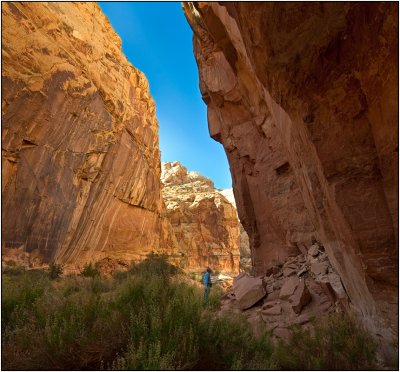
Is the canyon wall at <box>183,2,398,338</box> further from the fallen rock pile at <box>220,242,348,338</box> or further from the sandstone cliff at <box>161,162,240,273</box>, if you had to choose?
the sandstone cliff at <box>161,162,240,273</box>

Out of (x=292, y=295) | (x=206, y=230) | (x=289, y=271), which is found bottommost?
(x=292, y=295)

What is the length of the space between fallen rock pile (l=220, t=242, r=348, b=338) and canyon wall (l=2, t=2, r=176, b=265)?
34.9 feet

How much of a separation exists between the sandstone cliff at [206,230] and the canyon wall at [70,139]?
18448mm

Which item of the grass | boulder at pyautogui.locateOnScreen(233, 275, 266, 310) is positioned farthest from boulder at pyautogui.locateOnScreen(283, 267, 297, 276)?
the grass

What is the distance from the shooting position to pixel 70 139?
15234mm

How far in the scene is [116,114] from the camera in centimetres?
1878

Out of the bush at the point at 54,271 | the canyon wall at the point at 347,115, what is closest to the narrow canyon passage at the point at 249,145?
the canyon wall at the point at 347,115

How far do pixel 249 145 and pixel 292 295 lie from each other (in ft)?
20.2

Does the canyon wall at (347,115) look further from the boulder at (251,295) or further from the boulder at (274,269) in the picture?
the boulder at (274,269)

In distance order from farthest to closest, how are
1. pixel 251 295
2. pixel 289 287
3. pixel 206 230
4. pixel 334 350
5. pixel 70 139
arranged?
pixel 206 230, pixel 70 139, pixel 251 295, pixel 289 287, pixel 334 350

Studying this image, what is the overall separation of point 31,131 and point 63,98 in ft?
8.94

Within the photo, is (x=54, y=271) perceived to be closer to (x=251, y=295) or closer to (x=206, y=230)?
(x=251, y=295)

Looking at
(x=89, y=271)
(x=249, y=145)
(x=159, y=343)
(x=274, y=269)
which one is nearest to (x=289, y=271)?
(x=274, y=269)

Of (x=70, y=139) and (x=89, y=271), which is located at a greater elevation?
(x=70, y=139)
